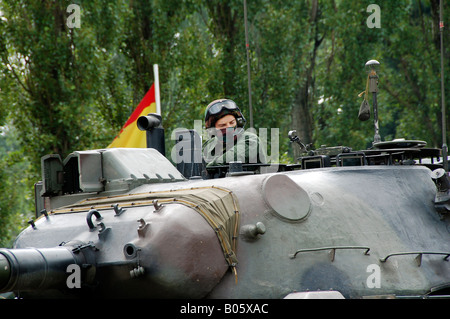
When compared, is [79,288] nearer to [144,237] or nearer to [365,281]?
[144,237]

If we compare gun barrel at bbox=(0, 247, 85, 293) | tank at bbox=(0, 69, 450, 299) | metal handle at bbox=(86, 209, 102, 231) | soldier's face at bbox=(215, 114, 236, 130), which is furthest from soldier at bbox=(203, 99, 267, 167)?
gun barrel at bbox=(0, 247, 85, 293)

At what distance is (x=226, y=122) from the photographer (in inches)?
303

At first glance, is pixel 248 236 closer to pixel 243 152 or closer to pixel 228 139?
pixel 243 152

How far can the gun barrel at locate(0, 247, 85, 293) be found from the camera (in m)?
5.13

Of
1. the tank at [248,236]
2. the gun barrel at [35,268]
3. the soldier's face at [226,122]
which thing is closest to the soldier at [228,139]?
the soldier's face at [226,122]

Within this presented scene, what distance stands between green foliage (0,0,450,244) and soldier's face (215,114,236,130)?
33.1 feet

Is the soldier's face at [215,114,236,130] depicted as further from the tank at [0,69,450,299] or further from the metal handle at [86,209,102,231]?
the metal handle at [86,209,102,231]

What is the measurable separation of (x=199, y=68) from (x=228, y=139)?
45.9 ft

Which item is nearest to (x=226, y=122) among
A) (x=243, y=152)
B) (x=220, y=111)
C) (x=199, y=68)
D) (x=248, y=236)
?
(x=220, y=111)

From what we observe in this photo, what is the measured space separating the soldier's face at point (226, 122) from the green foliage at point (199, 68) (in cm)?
1010

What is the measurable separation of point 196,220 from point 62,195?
2076 millimetres

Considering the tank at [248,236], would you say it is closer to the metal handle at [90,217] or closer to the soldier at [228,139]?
the metal handle at [90,217]
